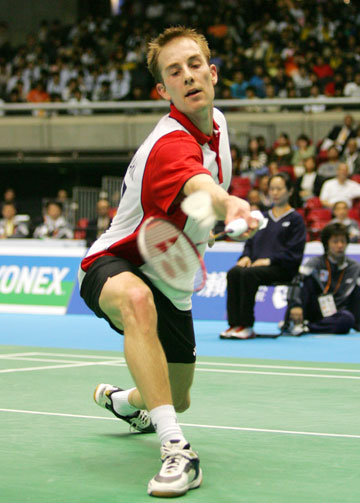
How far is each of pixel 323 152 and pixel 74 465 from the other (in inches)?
502

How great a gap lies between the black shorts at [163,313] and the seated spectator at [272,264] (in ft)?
18.6

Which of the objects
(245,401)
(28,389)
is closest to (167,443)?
(245,401)

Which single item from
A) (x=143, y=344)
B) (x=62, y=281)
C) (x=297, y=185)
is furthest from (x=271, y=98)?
(x=143, y=344)

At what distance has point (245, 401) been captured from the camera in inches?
238

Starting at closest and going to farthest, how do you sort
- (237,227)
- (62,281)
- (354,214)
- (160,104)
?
(237,227), (62,281), (354,214), (160,104)

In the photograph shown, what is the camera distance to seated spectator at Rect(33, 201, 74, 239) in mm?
14652

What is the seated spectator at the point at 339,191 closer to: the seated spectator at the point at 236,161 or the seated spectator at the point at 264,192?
the seated spectator at the point at 264,192

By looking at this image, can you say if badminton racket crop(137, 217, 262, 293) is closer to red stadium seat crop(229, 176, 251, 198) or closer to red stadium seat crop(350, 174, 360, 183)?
red stadium seat crop(350, 174, 360, 183)

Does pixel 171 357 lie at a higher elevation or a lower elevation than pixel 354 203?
higher

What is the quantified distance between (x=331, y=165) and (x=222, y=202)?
12.2 meters

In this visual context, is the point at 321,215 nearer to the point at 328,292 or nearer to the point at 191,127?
the point at 328,292

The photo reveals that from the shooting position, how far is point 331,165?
15352 mm

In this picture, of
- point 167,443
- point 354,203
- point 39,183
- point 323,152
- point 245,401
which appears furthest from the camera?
point 39,183

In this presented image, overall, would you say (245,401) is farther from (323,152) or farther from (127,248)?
(323,152)
